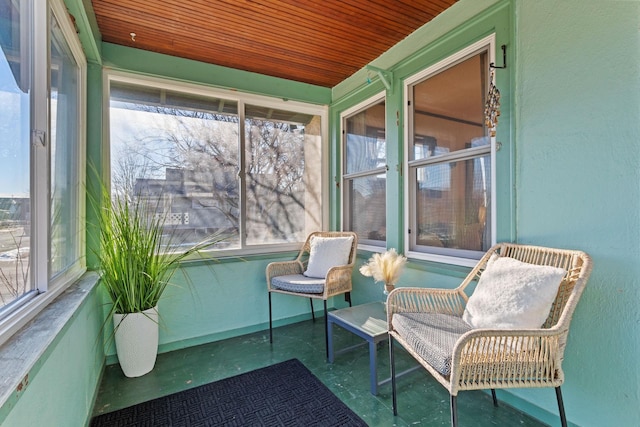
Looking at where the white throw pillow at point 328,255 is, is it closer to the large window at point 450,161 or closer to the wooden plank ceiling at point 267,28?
the large window at point 450,161

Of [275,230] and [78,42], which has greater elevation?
[78,42]

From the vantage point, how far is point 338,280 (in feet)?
8.34

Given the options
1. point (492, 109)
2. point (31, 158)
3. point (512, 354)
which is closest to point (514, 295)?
point (512, 354)

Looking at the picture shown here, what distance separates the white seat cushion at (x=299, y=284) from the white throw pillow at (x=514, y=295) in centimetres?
120

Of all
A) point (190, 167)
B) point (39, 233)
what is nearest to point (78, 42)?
point (190, 167)

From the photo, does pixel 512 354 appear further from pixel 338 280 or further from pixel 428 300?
pixel 338 280

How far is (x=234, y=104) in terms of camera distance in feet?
9.47

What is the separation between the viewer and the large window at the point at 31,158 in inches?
39.8

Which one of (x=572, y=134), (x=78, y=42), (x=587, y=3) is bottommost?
(x=572, y=134)

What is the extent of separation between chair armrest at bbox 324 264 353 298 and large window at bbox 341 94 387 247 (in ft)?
1.51

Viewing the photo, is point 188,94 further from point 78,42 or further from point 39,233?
point 39,233

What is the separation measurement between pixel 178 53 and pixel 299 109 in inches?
48.6

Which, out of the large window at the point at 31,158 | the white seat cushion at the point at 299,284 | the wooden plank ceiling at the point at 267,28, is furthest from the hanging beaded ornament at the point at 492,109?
the large window at the point at 31,158

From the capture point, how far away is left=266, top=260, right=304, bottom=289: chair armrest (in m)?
2.72
